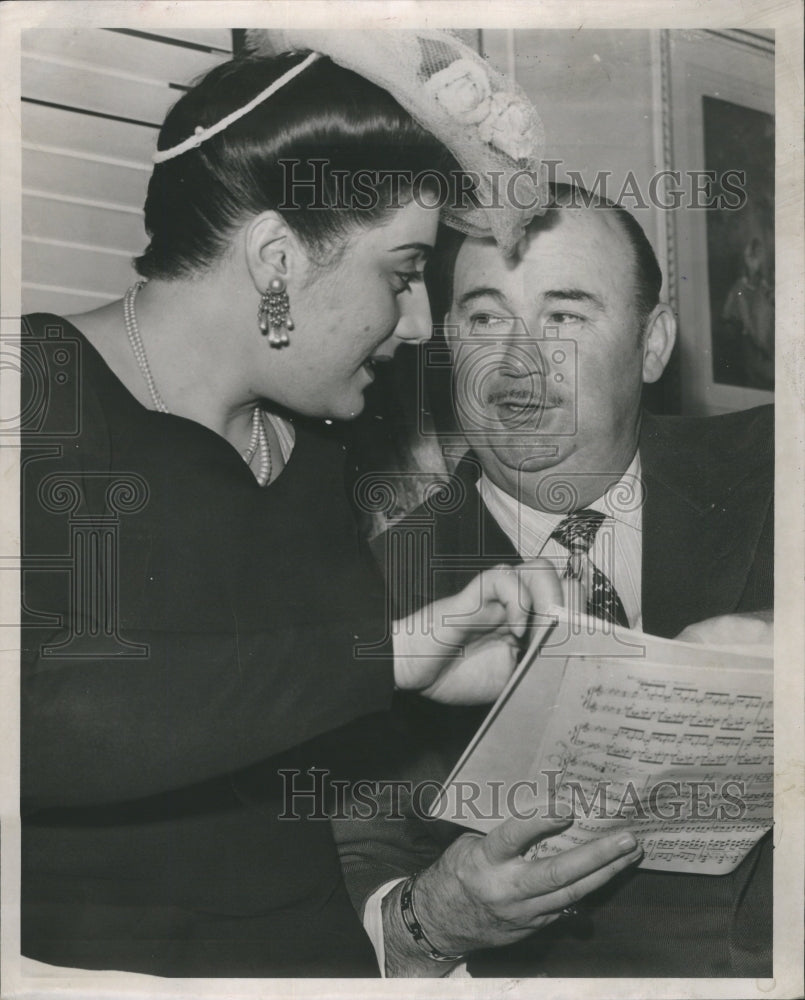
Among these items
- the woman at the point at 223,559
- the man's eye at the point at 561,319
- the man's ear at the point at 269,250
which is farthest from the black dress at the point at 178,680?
the man's eye at the point at 561,319

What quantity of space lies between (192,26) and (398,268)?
1.57ft

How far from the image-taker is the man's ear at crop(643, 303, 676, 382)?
5.08 feet

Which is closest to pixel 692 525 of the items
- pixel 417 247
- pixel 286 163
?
pixel 417 247

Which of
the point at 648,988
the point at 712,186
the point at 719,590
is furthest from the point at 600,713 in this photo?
the point at 712,186

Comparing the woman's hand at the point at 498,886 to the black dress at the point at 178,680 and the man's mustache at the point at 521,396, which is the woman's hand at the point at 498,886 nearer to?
the black dress at the point at 178,680

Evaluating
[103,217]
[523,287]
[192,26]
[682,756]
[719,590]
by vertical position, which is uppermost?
[192,26]

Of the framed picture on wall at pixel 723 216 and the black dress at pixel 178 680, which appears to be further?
the framed picture on wall at pixel 723 216

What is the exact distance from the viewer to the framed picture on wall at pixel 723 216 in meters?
1.57

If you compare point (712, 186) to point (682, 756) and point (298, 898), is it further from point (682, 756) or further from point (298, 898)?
point (298, 898)

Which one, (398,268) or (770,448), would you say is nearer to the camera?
(398,268)

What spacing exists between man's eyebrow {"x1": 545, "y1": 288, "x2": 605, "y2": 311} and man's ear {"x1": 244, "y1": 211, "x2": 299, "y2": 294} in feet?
1.21

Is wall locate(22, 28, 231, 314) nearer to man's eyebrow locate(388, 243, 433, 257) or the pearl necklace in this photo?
the pearl necklace

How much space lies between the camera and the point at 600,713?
4.86 ft

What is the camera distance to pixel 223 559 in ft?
4.83
